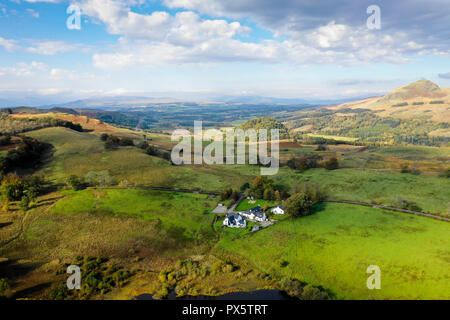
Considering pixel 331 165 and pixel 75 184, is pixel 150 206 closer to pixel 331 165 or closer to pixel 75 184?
pixel 75 184

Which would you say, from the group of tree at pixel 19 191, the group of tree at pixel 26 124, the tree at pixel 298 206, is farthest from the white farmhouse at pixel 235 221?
the group of tree at pixel 26 124

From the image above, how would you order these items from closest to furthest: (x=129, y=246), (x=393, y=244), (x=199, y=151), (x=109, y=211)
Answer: (x=393, y=244)
(x=129, y=246)
(x=109, y=211)
(x=199, y=151)

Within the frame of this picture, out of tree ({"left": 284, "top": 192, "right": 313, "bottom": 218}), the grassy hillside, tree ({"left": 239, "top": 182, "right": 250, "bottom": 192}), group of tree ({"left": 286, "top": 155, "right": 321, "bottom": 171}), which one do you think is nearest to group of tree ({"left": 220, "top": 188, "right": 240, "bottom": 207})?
tree ({"left": 239, "top": 182, "right": 250, "bottom": 192})

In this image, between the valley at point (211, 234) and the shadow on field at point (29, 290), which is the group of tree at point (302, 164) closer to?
the valley at point (211, 234)

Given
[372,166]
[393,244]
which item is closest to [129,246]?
[393,244]
